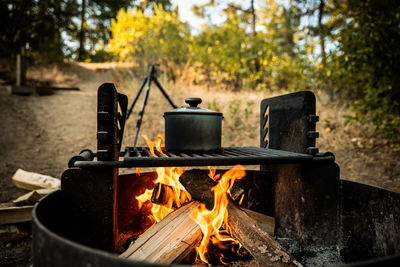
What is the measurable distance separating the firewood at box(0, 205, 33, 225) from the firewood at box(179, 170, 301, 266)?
136 cm

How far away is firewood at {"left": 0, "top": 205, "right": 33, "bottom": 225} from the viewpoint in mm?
2039

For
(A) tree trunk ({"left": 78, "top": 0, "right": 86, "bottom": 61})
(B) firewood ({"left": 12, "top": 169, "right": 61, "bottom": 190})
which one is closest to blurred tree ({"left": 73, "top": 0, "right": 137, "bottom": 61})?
(A) tree trunk ({"left": 78, "top": 0, "right": 86, "bottom": 61})

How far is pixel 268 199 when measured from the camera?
204cm

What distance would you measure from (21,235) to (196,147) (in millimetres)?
1673

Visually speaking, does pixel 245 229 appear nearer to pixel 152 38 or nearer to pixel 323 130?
pixel 323 130

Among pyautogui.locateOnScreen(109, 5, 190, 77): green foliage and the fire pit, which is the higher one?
pyautogui.locateOnScreen(109, 5, 190, 77): green foliage

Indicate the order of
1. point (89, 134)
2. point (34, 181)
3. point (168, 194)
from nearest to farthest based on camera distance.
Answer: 1. point (168, 194)
2. point (34, 181)
3. point (89, 134)

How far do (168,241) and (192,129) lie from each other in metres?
0.58

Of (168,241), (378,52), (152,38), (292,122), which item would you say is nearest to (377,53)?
(378,52)

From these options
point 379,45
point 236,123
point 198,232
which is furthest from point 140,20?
point 198,232

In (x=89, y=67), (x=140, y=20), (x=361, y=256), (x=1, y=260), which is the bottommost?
(x=1, y=260)

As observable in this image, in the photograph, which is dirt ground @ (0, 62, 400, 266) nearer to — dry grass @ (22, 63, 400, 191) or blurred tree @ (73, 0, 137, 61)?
dry grass @ (22, 63, 400, 191)

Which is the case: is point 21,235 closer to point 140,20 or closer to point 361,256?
point 361,256

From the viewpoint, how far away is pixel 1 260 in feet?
6.44
